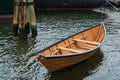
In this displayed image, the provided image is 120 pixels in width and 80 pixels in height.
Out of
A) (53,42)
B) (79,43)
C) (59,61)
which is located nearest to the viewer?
(59,61)

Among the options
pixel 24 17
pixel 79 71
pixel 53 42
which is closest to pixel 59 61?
pixel 79 71

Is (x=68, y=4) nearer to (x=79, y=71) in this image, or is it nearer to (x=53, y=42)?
(x=53, y=42)

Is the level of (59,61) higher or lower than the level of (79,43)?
higher

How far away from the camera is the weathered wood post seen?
23606 millimetres

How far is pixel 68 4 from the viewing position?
40.2 m

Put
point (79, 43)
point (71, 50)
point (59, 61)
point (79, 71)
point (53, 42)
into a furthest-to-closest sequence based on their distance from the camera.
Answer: point (53, 42), point (79, 43), point (71, 50), point (79, 71), point (59, 61)

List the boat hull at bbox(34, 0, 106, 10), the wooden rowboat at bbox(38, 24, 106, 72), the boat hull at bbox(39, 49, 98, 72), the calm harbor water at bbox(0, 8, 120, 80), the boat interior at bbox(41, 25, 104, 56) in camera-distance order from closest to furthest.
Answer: the boat hull at bbox(39, 49, 98, 72) < the wooden rowboat at bbox(38, 24, 106, 72) < the calm harbor water at bbox(0, 8, 120, 80) < the boat interior at bbox(41, 25, 104, 56) < the boat hull at bbox(34, 0, 106, 10)

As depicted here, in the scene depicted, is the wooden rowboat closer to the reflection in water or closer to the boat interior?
the boat interior

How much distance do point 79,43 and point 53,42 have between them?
13.4 feet

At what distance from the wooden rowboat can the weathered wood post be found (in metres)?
4.67

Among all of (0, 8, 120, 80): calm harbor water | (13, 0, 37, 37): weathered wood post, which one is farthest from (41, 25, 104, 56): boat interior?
(13, 0, 37, 37): weathered wood post

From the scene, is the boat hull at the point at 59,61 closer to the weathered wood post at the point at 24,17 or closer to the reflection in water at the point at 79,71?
the reflection in water at the point at 79,71

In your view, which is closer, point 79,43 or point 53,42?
point 79,43

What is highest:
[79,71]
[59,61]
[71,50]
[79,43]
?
[59,61]
